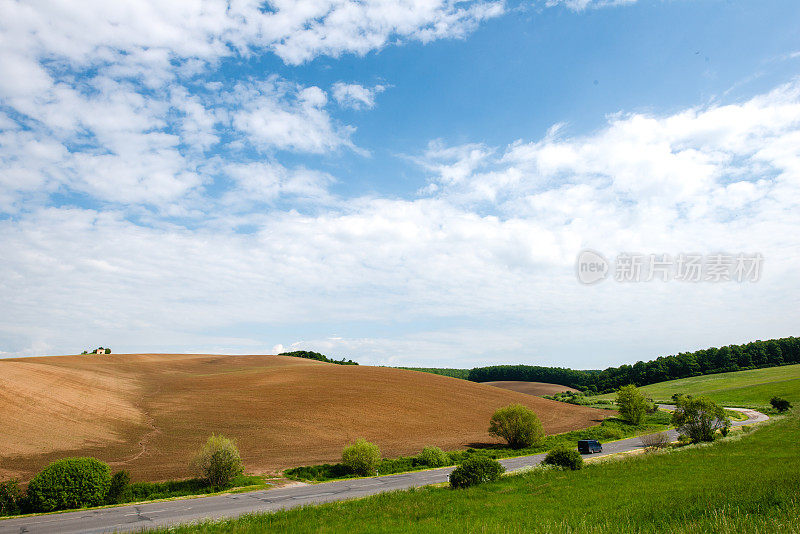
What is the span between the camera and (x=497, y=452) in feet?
167

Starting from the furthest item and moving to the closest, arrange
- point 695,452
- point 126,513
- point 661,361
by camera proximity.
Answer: point 661,361 → point 695,452 → point 126,513

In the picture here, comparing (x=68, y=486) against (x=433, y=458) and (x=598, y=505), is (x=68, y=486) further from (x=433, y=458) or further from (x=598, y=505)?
(x=598, y=505)

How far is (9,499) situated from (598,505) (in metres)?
34.6

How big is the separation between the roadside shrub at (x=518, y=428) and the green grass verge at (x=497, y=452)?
1377 mm

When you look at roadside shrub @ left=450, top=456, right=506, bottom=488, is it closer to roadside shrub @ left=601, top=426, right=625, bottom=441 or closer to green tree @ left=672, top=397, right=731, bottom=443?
green tree @ left=672, top=397, right=731, bottom=443

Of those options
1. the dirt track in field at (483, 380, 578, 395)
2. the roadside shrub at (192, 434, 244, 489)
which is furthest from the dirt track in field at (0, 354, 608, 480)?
the dirt track in field at (483, 380, 578, 395)

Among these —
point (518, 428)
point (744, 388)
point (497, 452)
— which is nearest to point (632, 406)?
point (518, 428)

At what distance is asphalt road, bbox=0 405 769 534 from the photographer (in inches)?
842

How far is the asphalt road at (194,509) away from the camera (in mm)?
21397

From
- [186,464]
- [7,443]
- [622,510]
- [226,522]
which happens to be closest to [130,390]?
[7,443]

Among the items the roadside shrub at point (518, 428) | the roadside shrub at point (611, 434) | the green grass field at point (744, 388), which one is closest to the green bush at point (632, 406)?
the roadside shrub at point (611, 434)

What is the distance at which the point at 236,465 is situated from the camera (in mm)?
35219

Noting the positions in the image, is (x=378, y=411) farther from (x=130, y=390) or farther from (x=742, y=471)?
(x=742, y=471)

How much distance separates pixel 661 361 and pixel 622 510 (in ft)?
666
